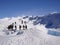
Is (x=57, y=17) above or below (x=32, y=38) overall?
above

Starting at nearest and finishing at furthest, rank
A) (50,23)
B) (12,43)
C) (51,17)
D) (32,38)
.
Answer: (12,43) < (32,38) < (50,23) < (51,17)

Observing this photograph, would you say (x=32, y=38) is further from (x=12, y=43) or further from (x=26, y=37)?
(x=12, y=43)

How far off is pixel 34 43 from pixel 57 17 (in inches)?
5046

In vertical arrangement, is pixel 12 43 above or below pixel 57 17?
below

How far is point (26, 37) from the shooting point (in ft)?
58.0

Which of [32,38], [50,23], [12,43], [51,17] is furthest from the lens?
[51,17]

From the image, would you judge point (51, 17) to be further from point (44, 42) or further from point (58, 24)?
point (44, 42)

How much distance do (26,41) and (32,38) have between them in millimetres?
1079

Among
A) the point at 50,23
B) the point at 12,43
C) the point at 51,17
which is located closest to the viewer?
the point at 12,43

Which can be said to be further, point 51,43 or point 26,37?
point 26,37

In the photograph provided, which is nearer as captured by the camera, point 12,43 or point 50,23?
point 12,43

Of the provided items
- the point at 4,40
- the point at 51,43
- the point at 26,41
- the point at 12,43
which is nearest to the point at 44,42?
the point at 51,43

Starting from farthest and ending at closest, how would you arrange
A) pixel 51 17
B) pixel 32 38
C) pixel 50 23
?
pixel 51 17
pixel 50 23
pixel 32 38

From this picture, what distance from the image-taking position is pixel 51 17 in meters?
144
